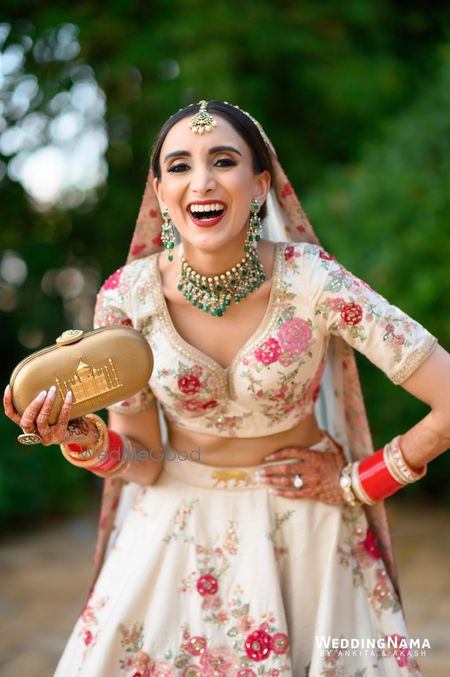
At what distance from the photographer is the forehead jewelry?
150 centimetres

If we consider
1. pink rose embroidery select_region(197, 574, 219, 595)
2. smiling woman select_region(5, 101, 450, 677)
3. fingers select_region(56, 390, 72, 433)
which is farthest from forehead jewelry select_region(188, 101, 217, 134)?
pink rose embroidery select_region(197, 574, 219, 595)

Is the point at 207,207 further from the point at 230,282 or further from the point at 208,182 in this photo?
the point at 230,282

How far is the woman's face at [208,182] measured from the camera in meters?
1.49

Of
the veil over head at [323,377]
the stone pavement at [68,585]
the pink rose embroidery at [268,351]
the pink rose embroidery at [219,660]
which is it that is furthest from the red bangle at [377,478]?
the stone pavement at [68,585]

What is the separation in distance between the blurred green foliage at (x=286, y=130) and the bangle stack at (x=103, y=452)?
2124 mm

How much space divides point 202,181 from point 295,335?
364 mm

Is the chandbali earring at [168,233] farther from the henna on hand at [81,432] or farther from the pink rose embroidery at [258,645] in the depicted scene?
the pink rose embroidery at [258,645]

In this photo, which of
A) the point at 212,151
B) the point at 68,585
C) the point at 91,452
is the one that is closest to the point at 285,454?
the point at 91,452

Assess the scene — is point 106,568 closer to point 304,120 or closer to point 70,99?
point 70,99

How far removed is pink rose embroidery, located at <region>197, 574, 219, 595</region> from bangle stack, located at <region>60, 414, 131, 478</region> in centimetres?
29

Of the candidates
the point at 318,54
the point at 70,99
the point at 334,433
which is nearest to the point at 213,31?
the point at 318,54

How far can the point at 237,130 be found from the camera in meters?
1.54

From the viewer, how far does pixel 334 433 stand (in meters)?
1.83

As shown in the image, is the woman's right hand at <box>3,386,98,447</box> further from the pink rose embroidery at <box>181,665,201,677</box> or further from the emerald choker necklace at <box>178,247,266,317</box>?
the pink rose embroidery at <box>181,665,201,677</box>
